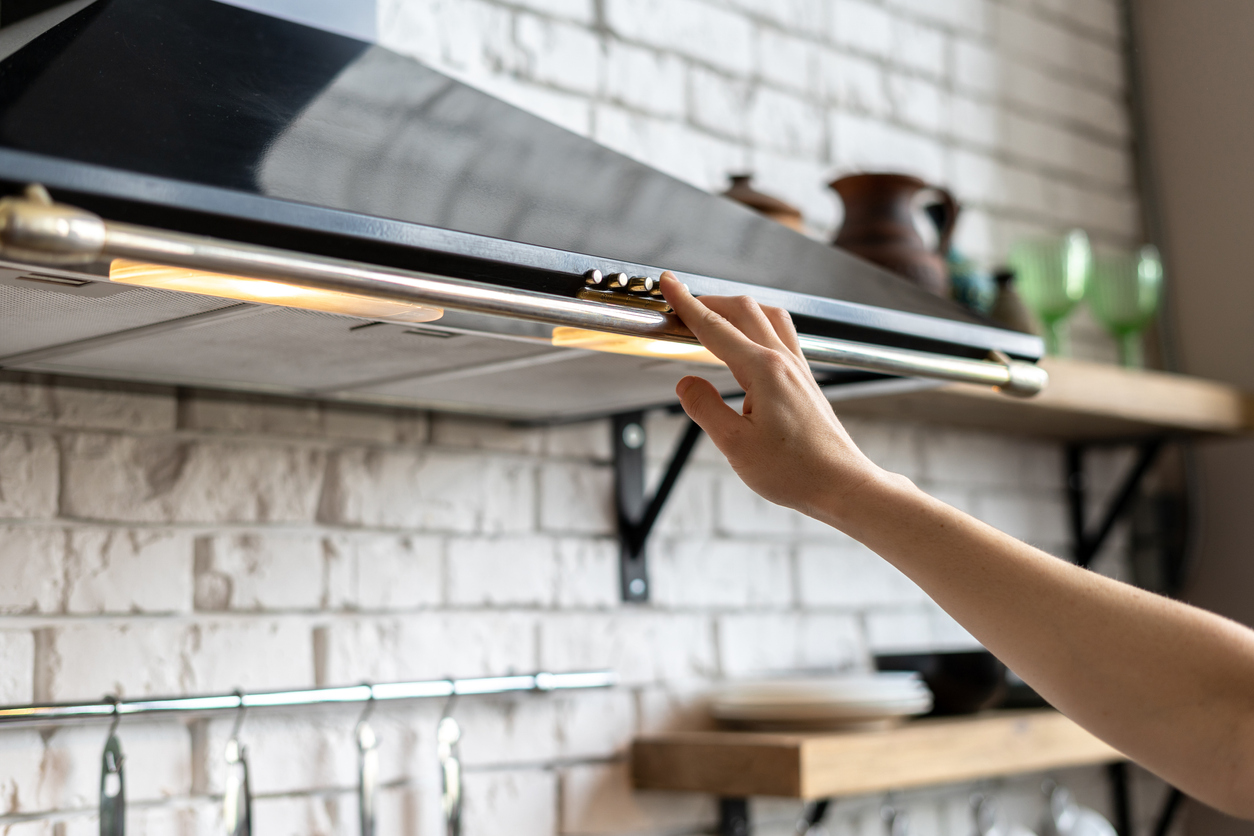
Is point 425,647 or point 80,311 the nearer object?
point 80,311

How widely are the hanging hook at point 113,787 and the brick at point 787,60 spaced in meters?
1.09

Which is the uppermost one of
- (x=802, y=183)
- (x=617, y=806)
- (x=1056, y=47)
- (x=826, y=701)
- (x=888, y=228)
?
A: (x=1056, y=47)

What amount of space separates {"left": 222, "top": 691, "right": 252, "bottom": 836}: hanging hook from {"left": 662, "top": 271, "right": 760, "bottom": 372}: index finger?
0.52m

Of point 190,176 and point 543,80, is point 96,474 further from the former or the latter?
point 543,80

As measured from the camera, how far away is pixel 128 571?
41.2 inches

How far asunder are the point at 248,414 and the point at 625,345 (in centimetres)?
42

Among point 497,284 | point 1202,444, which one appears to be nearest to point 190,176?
point 497,284

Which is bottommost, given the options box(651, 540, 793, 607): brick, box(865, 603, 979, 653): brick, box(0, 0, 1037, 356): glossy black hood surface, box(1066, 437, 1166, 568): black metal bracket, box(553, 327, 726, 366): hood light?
box(865, 603, 979, 653): brick

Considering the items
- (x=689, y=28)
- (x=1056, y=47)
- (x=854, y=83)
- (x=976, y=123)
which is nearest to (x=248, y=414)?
(x=689, y=28)

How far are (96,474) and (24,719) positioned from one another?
0.66 ft

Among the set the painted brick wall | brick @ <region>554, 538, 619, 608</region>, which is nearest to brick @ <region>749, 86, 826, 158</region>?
the painted brick wall

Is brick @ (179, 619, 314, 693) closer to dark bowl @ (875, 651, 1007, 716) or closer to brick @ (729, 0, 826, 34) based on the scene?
dark bowl @ (875, 651, 1007, 716)

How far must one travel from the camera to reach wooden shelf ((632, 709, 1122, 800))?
1203 mm

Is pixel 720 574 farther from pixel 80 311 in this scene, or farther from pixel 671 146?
pixel 80 311
